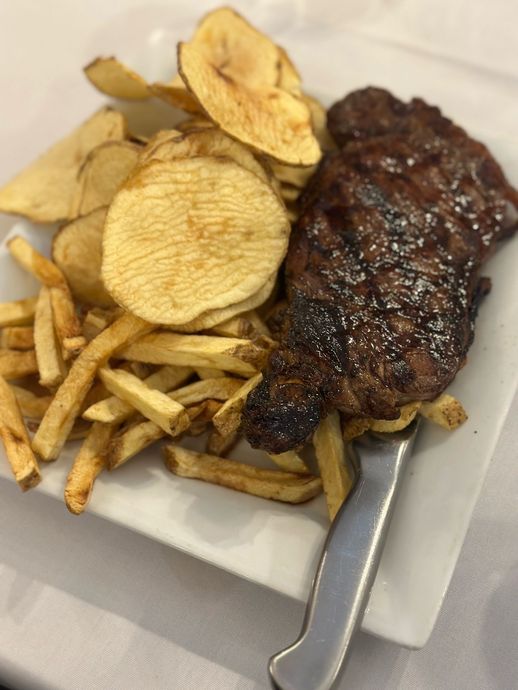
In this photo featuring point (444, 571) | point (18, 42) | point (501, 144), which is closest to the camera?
point (444, 571)

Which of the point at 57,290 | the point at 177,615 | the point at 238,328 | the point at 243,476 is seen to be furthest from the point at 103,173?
the point at 177,615

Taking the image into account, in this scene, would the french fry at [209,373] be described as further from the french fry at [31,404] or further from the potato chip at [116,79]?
the potato chip at [116,79]

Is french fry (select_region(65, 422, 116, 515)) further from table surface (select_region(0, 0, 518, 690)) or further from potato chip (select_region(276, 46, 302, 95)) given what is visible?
potato chip (select_region(276, 46, 302, 95))

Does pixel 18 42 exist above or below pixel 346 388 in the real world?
above

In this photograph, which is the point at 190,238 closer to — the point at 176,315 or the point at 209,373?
the point at 176,315

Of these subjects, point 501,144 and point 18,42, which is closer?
point 501,144

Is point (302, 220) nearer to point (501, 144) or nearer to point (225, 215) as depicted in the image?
point (225, 215)

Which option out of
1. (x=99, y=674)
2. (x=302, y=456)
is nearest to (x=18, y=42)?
(x=302, y=456)
